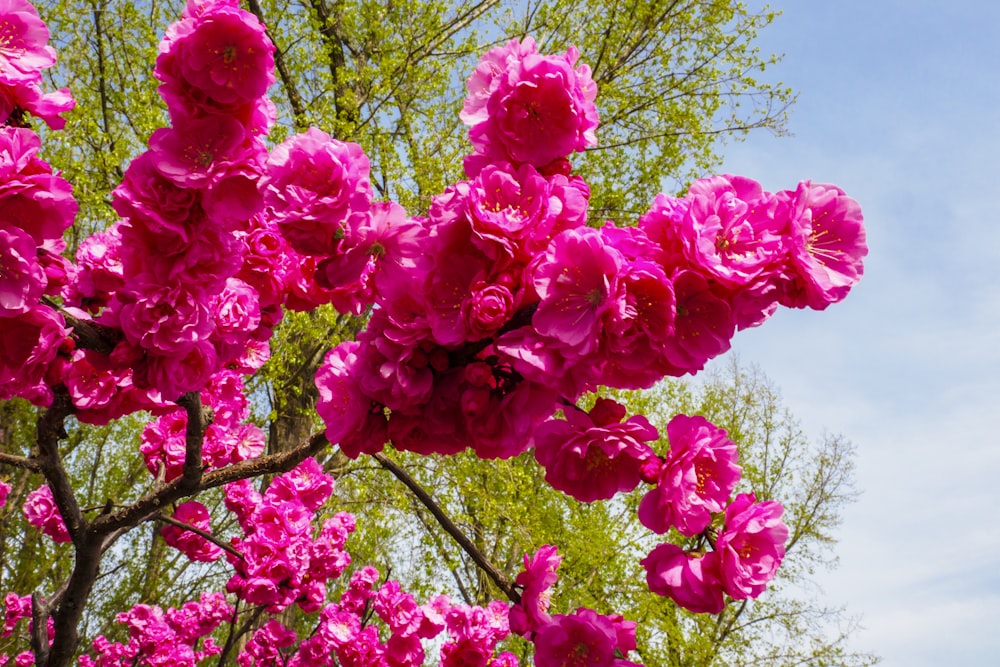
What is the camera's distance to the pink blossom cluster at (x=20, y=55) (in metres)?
2.00

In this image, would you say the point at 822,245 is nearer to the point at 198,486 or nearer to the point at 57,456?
the point at 198,486

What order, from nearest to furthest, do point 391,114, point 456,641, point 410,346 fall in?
point 410,346 < point 456,641 < point 391,114

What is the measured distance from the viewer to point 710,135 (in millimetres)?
10195

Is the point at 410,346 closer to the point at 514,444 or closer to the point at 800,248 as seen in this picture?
the point at 514,444

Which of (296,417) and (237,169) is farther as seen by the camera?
(296,417)

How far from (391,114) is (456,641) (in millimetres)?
7098

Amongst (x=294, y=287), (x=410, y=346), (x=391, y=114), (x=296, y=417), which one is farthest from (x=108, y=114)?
(x=410, y=346)

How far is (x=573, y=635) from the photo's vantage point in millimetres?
1985

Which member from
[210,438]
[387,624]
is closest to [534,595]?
[210,438]

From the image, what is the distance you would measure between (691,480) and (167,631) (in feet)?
18.0

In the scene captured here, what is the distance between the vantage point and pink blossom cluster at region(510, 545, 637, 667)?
6.36 feet

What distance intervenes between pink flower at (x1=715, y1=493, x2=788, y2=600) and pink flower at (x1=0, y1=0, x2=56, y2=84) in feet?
6.73

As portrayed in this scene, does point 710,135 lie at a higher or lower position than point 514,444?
higher

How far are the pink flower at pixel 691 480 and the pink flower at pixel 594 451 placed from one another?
56 millimetres
